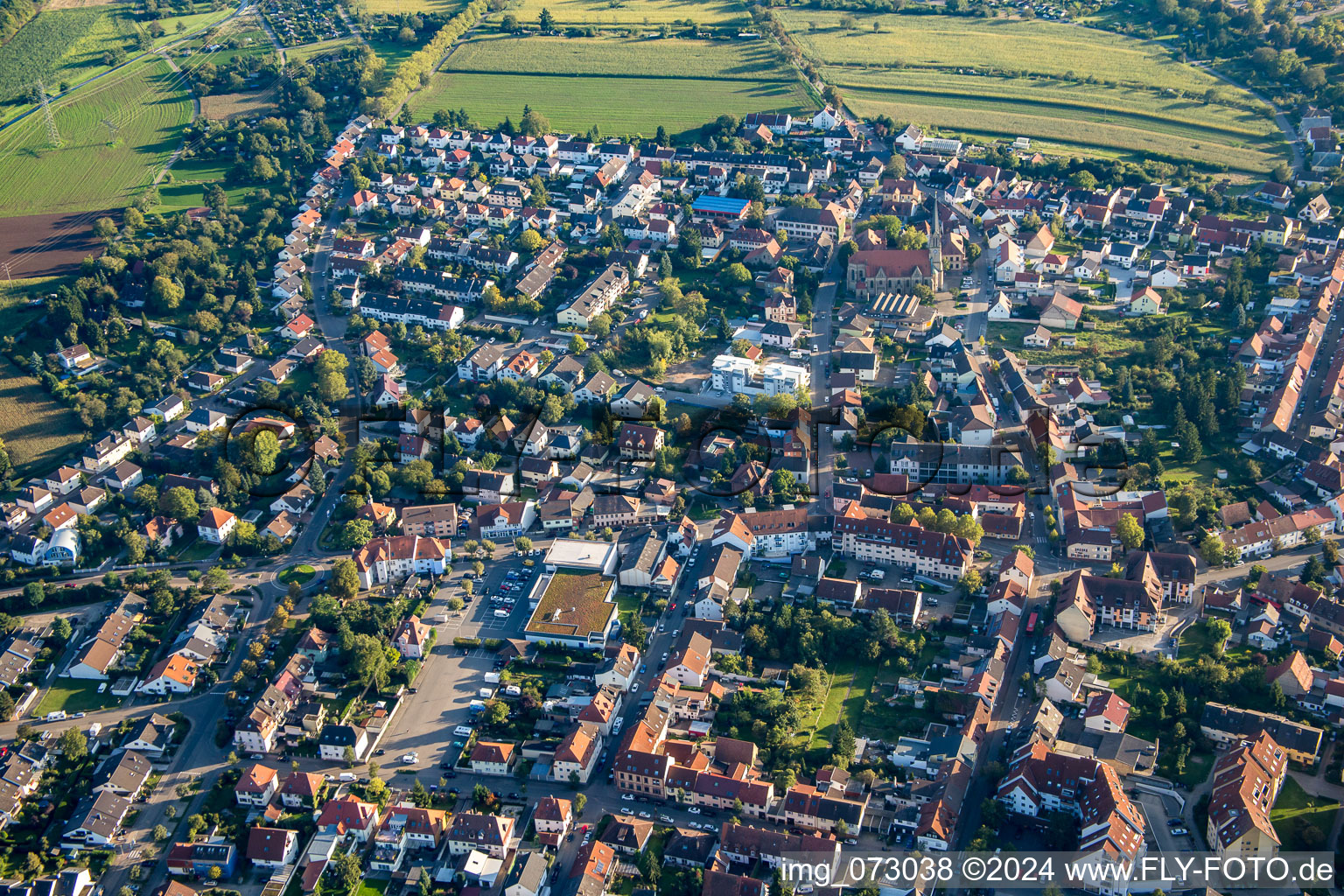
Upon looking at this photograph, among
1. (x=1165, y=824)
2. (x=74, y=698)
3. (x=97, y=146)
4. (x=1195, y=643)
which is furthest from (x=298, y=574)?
(x=97, y=146)

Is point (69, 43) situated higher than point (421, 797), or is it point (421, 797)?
point (69, 43)

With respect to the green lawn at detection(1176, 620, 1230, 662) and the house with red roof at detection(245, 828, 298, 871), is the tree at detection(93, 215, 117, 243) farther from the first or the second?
the green lawn at detection(1176, 620, 1230, 662)

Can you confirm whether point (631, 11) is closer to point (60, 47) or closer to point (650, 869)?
point (60, 47)

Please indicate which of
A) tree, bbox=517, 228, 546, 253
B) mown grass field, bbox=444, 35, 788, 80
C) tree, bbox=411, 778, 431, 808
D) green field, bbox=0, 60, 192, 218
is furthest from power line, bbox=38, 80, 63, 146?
tree, bbox=411, 778, 431, 808

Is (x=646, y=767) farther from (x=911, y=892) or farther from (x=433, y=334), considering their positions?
(x=433, y=334)

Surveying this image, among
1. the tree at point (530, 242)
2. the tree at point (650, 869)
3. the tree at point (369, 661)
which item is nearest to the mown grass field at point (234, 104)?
the tree at point (530, 242)

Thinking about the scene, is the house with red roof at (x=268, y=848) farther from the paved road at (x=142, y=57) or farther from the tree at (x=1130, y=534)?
the paved road at (x=142, y=57)

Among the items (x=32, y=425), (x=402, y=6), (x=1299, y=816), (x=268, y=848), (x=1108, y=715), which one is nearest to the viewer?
(x=1299, y=816)
